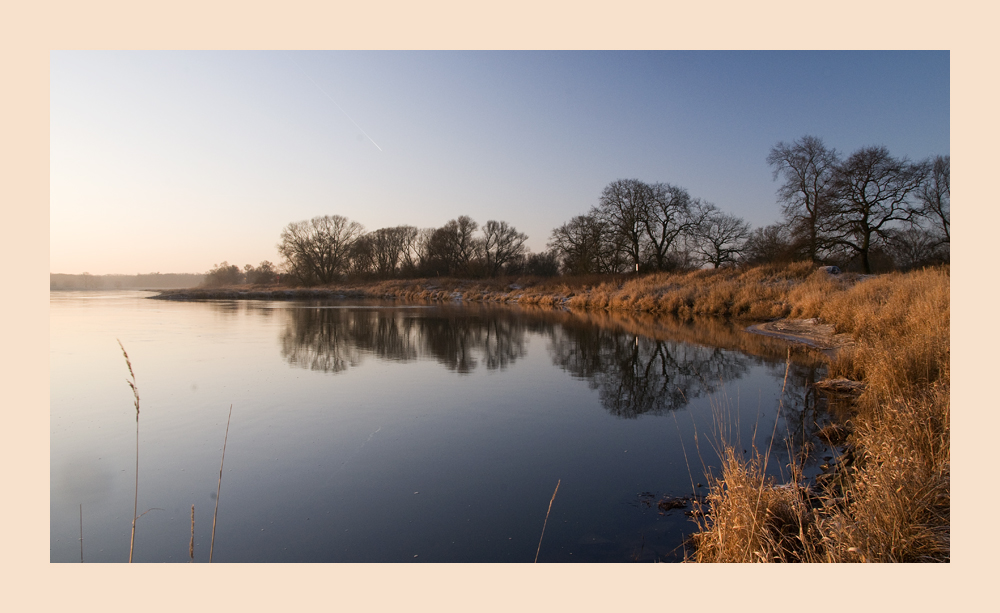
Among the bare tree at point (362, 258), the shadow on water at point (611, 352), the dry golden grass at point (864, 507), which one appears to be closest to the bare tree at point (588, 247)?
the shadow on water at point (611, 352)

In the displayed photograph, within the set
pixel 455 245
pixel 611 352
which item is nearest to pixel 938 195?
pixel 611 352

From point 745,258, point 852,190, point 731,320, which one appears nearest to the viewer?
point 731,320

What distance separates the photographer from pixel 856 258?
2380 centimetres

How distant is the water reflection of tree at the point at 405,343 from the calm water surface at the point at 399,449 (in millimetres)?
200

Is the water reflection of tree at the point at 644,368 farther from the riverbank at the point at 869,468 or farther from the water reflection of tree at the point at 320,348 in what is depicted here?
the water reflection of tree at the point at 320,348

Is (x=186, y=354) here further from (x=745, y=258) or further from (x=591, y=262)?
(x=745, y=258)

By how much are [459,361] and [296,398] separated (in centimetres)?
386

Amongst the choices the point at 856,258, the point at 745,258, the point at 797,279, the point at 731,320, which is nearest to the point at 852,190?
the point at 856,258

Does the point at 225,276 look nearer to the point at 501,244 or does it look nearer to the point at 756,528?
the point at 501,244

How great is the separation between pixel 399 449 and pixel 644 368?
5.64 metres

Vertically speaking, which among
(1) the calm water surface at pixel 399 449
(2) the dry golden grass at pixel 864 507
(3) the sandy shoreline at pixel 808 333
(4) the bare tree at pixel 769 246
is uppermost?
(4) the bare tree at pixel 769 246

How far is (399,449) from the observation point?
4785 millimetres

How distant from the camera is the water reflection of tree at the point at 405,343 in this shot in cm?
994

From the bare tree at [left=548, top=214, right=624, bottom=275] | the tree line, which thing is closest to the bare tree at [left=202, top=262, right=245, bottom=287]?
the tree line
